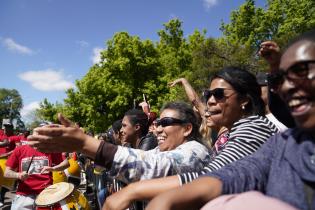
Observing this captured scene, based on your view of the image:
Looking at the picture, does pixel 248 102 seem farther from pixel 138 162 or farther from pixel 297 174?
pixel 297 174

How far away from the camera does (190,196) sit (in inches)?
58.1

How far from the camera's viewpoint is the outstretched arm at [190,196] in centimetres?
142

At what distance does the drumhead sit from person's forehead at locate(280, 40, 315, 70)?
3.97 m

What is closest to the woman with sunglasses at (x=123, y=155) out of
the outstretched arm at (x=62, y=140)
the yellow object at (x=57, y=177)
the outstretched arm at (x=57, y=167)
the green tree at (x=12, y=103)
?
the outstretched arm at (x=62, y=140)

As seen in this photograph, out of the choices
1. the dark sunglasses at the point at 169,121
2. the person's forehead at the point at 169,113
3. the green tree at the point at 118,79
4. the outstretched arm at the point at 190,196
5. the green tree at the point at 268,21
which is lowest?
the outstretched arm at the point at 190,196

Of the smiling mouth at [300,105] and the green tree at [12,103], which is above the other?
the green tree at [12,103]

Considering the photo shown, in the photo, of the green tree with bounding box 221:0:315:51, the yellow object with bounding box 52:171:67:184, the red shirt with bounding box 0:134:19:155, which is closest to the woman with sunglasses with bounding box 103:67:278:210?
the yellow object with bounding box 52:171:67:184

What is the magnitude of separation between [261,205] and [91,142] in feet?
3.37

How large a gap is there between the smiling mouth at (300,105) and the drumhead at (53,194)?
3951 mm

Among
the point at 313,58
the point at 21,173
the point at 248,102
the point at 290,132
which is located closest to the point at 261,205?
the point at 290,132

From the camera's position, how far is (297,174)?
1.45 m

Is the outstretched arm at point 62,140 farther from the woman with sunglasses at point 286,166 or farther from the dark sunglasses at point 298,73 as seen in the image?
the dark sunglasses at point 298,73

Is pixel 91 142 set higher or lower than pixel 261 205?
higher

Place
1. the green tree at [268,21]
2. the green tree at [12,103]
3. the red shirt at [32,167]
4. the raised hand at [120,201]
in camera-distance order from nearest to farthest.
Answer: the raised hand at [120,201]
the red shirt at [32,167]
the green tree at [268,21]
the green tree at [12,103]
